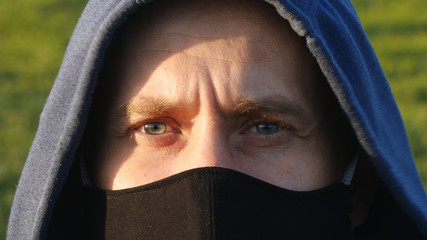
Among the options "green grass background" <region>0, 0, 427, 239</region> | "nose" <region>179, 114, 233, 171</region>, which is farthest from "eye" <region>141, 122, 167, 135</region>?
"green grass background" <region>0, 0, 427, 239</region>

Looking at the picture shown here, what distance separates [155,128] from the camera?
9.36 ft

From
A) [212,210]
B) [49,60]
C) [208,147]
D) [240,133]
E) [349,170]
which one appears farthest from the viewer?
[49,60]

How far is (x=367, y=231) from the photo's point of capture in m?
3.24

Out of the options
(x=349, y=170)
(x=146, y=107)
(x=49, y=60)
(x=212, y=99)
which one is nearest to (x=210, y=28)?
(x=212, y=99)

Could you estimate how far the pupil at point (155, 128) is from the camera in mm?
2836

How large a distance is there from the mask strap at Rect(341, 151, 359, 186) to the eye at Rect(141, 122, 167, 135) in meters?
0.73

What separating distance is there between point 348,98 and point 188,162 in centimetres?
62

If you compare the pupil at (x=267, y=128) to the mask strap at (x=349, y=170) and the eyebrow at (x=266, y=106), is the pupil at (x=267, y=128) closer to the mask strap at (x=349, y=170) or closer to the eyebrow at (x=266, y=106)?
the eyebrow at (x=266, y=106)

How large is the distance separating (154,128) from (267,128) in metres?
0.42

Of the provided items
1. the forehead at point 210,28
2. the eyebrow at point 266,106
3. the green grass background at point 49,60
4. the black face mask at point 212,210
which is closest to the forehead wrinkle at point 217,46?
the forehead at point 210,28

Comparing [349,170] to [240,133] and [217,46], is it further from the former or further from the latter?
[217,46]

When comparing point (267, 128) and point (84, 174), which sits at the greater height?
point (267, 128)

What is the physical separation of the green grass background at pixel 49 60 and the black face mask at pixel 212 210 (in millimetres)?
3127

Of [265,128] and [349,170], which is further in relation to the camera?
[349,170]
